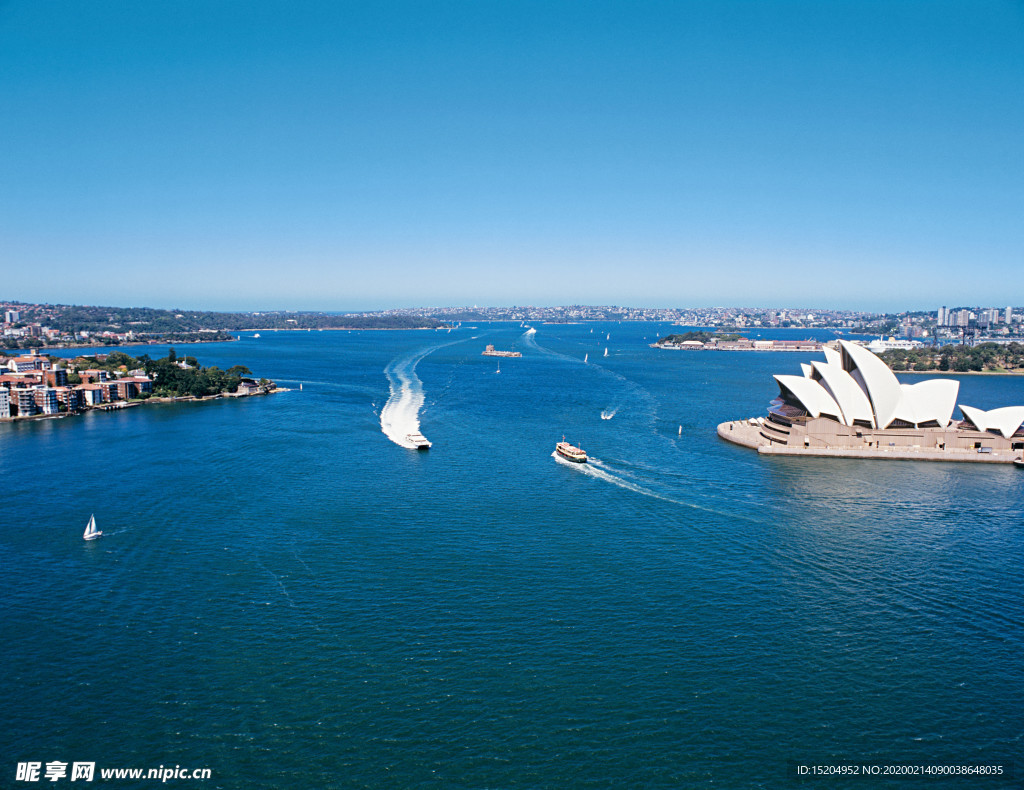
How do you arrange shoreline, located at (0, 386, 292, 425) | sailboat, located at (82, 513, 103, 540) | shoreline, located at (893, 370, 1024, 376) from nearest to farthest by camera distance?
sailboat, located at (82, 513, 103, 540) < shoreline, located at (0, 386, 292, 425) < shoreline, located at (893, 370, 1024, 376)

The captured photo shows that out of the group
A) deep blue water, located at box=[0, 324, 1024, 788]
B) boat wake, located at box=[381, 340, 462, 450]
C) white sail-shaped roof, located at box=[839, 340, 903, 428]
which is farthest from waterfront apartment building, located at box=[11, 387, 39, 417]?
white sail-shaped roof, located at box=[839, 340, 903, 428]

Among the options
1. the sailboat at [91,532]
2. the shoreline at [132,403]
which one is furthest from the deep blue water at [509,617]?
the shoreline at [132,403]

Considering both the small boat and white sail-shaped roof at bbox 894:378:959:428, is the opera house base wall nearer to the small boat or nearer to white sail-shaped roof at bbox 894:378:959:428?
white sail-shaped roof at bbox 894:378:959:428

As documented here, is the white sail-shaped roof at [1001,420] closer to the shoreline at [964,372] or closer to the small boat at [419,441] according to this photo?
the small boat at [419,441]

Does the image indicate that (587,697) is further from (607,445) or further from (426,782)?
(607,445)

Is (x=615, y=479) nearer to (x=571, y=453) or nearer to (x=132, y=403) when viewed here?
(x=571, y=453)

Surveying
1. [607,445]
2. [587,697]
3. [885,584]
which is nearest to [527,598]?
[587,697]

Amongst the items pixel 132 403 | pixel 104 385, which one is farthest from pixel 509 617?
pixel 104 385
